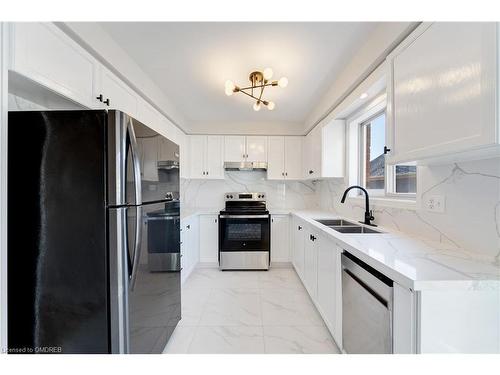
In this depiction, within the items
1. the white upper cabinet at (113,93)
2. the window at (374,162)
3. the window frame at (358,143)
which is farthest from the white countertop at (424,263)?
the white upper cabinet at (113,93)

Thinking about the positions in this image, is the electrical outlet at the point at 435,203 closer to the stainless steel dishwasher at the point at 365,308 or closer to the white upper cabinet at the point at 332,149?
the stainless steel dishwasher at the point at 365,308

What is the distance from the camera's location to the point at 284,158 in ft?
11.4

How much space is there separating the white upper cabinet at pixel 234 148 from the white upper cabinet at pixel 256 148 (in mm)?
84

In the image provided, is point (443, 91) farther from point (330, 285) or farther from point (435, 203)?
point (330, 285)

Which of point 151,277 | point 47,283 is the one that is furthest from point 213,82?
point 47,283

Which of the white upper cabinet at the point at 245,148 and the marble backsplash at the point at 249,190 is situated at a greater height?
the white upper cabinet at the point at 245,148

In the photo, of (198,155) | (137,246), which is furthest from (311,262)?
(198,155)

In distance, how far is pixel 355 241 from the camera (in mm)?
1298

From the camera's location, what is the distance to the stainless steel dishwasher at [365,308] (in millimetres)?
954

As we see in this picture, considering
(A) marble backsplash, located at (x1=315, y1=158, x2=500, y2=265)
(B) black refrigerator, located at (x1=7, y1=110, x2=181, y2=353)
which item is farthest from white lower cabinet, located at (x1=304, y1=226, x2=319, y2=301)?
(B) black refrigerator, located at (x1=7, y1=110, x2=181, y2=353)

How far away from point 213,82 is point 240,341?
2408 millimetres

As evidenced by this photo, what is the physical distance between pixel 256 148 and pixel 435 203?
251cm

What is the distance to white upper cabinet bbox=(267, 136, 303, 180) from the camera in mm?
3453

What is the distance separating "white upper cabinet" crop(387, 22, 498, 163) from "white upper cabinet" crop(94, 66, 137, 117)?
190cm
